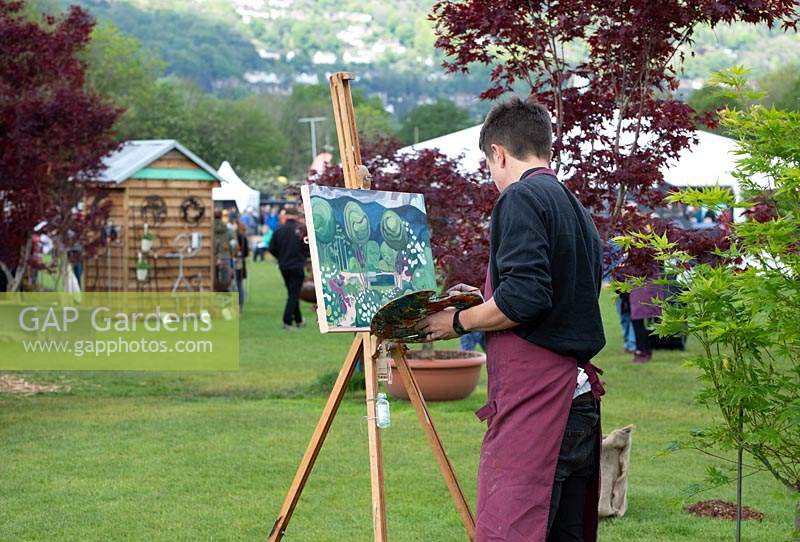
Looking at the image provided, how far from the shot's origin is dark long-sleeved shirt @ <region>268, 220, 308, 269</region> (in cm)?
1811

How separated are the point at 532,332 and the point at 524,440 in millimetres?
364

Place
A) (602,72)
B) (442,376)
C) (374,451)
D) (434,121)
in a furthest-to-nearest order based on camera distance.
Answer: (434,121)
(442,376)
(602,72)
(374,451)

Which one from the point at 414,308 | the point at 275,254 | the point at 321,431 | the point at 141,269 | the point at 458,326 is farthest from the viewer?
the point at 141,269

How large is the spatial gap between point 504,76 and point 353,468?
296 cm

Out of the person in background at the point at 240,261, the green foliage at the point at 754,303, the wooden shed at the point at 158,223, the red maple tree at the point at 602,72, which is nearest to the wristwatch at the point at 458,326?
the green foliage at the point at 754,303

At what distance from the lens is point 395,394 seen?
35.6 ft

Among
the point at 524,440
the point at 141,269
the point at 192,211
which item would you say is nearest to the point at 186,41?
the point at 192,211

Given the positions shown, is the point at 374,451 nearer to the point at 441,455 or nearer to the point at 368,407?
the point at 368,407

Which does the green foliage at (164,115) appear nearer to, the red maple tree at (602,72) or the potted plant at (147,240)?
the potted plant at (147,240)

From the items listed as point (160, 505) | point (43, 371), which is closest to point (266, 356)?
point (43, 371)

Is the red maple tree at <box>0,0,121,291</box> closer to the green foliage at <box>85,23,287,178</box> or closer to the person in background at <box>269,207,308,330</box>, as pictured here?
the person in background at <box>269,207,308,330</box>

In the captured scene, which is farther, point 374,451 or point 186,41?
point 186,41

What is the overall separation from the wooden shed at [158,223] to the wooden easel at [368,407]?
47.8 feet

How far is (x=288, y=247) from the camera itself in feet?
59.7
